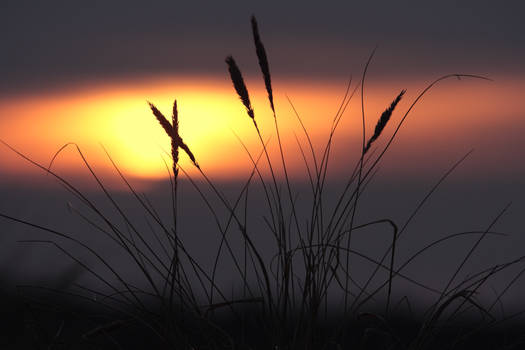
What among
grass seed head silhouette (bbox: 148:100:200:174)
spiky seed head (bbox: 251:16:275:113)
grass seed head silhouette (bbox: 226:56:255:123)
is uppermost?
spiky seed head (bbox: 251:16:275:113)

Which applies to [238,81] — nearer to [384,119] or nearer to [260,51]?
[260,51]

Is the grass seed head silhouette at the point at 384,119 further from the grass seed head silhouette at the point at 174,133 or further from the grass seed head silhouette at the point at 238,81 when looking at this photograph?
the grass seed head silhouette at the point at 174,133

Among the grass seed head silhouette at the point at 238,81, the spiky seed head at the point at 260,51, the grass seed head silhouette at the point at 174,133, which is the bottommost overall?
the grass seed head silhouette at the point at 174,133

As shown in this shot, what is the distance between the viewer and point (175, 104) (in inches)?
90.0

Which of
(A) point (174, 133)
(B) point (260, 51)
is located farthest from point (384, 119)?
(A) point (174, 133)

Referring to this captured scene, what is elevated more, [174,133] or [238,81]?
[238,81]

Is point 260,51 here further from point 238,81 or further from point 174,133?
point 174,133

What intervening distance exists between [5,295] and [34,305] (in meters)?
0.88

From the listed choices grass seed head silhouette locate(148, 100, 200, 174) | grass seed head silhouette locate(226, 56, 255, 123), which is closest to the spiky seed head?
grass seed head silhouette locate(226, 56, 255, 123)

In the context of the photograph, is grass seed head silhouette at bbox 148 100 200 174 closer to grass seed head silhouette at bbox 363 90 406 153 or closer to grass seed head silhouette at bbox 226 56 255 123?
grass seed head silhouette at bbox 226 56 255 123

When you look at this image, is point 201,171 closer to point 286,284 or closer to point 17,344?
point 286,284

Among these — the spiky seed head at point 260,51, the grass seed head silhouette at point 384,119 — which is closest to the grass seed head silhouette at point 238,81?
the spiky seed head at point 260,51

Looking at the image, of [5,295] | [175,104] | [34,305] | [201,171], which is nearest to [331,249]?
[201,171]

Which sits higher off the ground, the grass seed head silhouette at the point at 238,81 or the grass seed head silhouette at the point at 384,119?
the grass seed head silhouette at the point at 238,81
